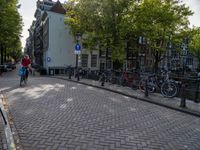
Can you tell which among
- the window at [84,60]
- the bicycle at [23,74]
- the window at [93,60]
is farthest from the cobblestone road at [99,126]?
the window at [93,60]

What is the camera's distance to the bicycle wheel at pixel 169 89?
487 inches

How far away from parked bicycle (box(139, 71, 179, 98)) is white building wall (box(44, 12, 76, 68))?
987 inches

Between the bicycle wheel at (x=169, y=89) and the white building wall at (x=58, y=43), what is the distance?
26.6 metres

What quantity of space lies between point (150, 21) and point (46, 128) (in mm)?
23250

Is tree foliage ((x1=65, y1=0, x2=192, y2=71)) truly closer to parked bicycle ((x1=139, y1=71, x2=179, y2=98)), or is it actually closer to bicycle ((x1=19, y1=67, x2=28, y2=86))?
parked bicycle ((x1=139, y1=71, x2=179, y2=98))

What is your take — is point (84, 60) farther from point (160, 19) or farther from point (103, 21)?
point (160, 19)

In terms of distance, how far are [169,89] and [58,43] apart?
27725 millimetres

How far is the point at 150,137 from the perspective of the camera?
5.91m

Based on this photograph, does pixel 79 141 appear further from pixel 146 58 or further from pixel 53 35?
pixel 146 58

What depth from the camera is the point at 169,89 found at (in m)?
12.5

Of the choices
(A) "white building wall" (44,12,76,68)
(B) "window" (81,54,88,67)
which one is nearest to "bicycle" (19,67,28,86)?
(A) "white building wall" (44,12,76,68)

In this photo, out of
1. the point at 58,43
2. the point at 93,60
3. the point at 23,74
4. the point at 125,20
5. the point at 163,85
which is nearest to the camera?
the point at 163,85

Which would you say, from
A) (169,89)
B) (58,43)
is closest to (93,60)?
(58,43)

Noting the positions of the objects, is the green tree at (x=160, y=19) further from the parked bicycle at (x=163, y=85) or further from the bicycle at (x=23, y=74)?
the bicycle at (x=23, y=74)
